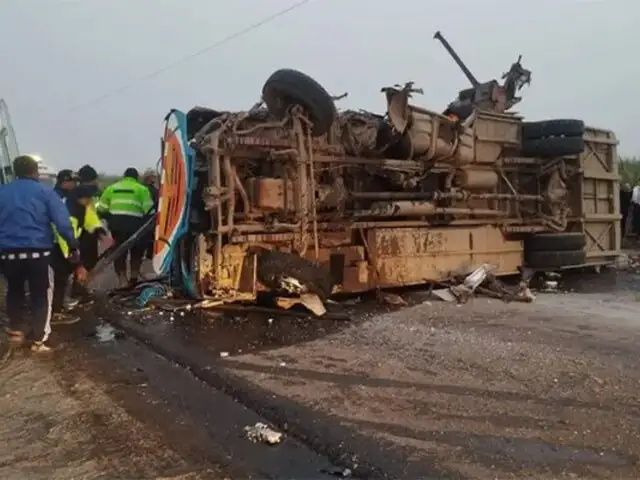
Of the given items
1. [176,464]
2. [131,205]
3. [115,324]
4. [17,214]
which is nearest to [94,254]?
[131,205]

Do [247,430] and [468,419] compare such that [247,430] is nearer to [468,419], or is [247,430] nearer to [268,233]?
[468,419]

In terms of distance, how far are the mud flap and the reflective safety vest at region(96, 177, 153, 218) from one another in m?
1.78

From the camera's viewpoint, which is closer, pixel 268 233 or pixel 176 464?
pixel 176 464

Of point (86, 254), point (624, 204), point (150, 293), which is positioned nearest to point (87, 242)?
point (86, 254)

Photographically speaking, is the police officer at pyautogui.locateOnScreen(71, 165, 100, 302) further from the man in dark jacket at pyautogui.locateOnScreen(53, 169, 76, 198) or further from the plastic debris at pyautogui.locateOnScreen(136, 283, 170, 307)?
the plastic debris at pyautogui.locateOnScreen(136, 283, 170, 307)

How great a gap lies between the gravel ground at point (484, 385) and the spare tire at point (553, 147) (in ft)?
9.53

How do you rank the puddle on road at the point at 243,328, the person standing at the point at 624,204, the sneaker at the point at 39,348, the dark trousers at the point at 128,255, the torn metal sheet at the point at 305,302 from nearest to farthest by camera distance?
the sneaker at the point at 39,348, the puddle on road at the point at 243,328, the torn metal sheet at the point at 305,302, the dark trousers at the point at 128,255, the person standing at the point at 624,204

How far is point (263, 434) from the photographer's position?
10.5ft

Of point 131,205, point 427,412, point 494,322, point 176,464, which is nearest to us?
point 176,464

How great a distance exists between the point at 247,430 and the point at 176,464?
51 cm

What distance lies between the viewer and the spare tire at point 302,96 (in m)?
6.43

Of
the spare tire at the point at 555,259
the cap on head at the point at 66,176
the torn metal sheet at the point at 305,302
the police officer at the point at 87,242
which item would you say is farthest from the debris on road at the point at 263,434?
the spare tire at the point at 555,259

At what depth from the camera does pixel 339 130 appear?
7020 mm

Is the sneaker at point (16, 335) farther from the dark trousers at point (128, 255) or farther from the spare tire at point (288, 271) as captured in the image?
the dark trousers at point (128, 255)
